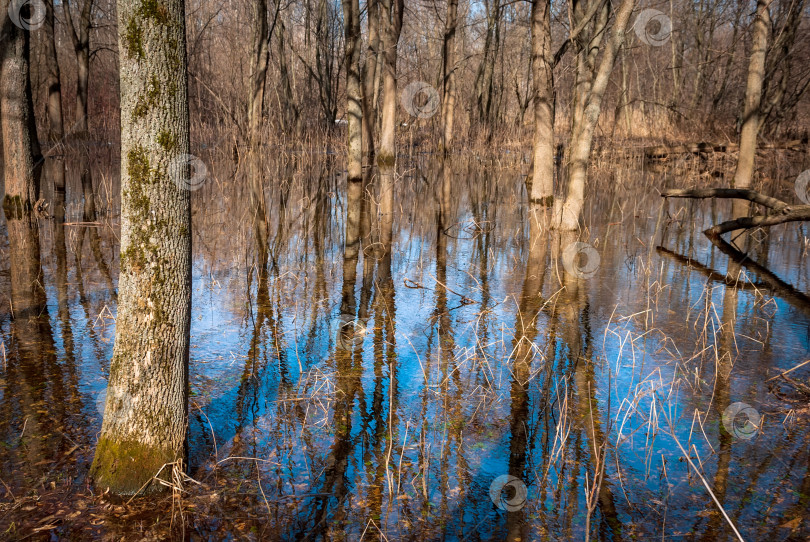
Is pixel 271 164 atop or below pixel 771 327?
atop

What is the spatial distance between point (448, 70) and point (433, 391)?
1886cm

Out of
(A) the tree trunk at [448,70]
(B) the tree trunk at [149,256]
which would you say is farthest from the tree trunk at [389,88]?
(B) the tree trunk at [149,256]

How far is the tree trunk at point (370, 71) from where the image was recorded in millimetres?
16188

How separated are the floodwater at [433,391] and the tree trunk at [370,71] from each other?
8328 mm

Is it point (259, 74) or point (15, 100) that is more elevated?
point (259, 74)

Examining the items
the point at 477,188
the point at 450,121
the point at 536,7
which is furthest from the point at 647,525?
the point at 450,121

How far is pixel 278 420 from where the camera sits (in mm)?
4176

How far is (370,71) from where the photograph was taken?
19.9 metres

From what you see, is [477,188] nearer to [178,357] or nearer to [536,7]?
[536,7]

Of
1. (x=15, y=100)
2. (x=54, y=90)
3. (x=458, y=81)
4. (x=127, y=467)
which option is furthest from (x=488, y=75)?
(x=127, y=467)

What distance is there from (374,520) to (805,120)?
29367 mm

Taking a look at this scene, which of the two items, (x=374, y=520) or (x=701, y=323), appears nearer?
(x=374, y=520)

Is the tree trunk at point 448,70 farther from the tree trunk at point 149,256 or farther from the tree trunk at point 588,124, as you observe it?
the tree trunk at point 149,256

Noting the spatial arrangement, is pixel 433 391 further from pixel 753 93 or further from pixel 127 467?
pixel 753 93
